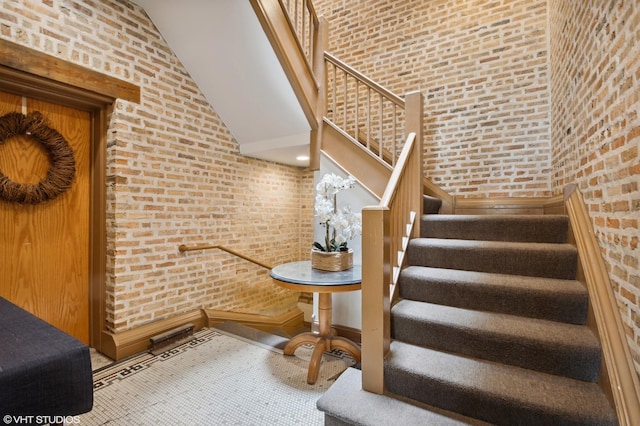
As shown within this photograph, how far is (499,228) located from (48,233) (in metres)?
3.48

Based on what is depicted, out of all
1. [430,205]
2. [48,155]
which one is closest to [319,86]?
[430,205]

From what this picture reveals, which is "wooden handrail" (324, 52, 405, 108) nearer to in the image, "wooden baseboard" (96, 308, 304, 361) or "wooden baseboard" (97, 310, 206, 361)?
"wooden baseboard" (96, 308, 304, 361)

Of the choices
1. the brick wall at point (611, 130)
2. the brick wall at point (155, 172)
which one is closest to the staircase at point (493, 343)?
the brick wall at point (611, 130)

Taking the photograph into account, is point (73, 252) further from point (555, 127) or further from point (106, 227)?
point (555, 127)

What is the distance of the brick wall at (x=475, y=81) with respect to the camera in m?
2.94

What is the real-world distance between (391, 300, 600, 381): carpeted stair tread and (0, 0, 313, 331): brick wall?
213cm

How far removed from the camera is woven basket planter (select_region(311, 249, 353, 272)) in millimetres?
2334

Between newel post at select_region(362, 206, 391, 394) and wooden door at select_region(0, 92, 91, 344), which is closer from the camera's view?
newel post at select_region(362, 206, 391, 394)

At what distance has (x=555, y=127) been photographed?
2.59 m

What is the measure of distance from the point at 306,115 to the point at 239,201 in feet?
4.46

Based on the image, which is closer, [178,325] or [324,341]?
[324,341]

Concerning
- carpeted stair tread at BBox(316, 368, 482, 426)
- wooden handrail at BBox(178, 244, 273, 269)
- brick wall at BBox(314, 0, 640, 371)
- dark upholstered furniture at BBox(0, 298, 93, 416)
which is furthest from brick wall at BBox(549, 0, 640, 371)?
wooden handrail at BBox(178, 244, 273, 269)

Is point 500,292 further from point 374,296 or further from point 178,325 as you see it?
point 178,325

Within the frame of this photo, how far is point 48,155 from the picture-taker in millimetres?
2211
